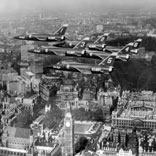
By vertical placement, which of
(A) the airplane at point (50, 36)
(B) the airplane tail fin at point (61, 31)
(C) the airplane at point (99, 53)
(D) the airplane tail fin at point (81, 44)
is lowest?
(C) the airplane at point (99, 53)

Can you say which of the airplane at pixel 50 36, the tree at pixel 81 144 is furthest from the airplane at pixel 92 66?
the tree at pixel 81 144

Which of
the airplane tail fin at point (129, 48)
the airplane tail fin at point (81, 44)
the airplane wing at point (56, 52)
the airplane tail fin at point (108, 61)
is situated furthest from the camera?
the airplane tail fin at point (129, 48)

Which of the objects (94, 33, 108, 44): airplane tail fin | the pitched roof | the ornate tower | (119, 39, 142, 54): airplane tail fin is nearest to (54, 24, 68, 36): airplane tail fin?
(94, 33, 108, 44): airplane tail fin

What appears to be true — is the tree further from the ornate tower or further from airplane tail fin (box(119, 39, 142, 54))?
airplane tail fin (box(119, 39, 142, 54))

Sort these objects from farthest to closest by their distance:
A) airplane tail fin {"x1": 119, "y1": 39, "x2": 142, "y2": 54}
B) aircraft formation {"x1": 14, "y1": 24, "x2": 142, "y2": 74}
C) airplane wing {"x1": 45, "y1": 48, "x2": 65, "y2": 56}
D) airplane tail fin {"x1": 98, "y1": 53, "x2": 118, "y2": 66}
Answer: airplane tail fin {"x1": 119, "y1": 39, "x2": 142, "y2": 54} < airplane wing {"x1": 45, "y1": 48, "x2": 65, "y2": 56} < aircraft formation {"x1": 14, "y1": 24, "x2": 142, "y2": 74} < airplane tail fin {"x1": 98, "y1": 53, "x2": 118, "y2": 66}

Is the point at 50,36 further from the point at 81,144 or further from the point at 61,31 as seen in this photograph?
the point at 81,144

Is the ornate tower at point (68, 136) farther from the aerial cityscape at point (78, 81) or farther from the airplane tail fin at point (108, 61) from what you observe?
the airplane tail fin at point (108, 61)

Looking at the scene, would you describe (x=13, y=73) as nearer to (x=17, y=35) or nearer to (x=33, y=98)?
(x=33, y=98)
